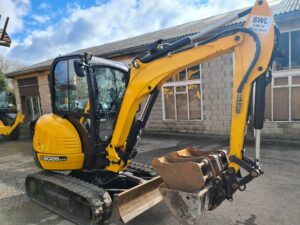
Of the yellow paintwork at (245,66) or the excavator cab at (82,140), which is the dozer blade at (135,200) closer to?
the excavator cab at (82,140)

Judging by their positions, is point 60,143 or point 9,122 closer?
point 60,143

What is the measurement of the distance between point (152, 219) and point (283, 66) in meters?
6.74

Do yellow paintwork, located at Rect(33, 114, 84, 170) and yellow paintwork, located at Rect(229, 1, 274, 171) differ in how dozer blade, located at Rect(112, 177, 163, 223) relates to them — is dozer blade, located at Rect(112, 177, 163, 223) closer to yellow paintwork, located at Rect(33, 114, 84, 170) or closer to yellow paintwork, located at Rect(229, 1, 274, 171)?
yellow paintwork, located at Rect(33, 114, 84, 170)

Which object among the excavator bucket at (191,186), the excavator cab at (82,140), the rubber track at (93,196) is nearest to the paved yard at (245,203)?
the excavator cab at (82,140)

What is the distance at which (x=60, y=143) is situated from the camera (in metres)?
3.70

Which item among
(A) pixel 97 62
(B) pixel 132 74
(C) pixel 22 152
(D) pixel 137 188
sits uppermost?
→ (A) pixel 97 62

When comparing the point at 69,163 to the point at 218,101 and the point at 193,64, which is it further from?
the point at 218,101

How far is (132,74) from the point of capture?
3328 mm

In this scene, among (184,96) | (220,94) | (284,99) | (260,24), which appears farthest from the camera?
(184,96)

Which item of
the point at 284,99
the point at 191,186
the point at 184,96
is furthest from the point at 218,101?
the point at 191,186

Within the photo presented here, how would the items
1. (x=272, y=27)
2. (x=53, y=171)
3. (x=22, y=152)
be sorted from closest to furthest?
(x=272, y=27), (x=53, y=171), (x=22, y=152)

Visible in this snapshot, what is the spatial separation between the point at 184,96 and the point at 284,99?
12.1 feet

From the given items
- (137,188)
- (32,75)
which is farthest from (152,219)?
(32,75)

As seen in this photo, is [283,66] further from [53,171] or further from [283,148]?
[53,171]
